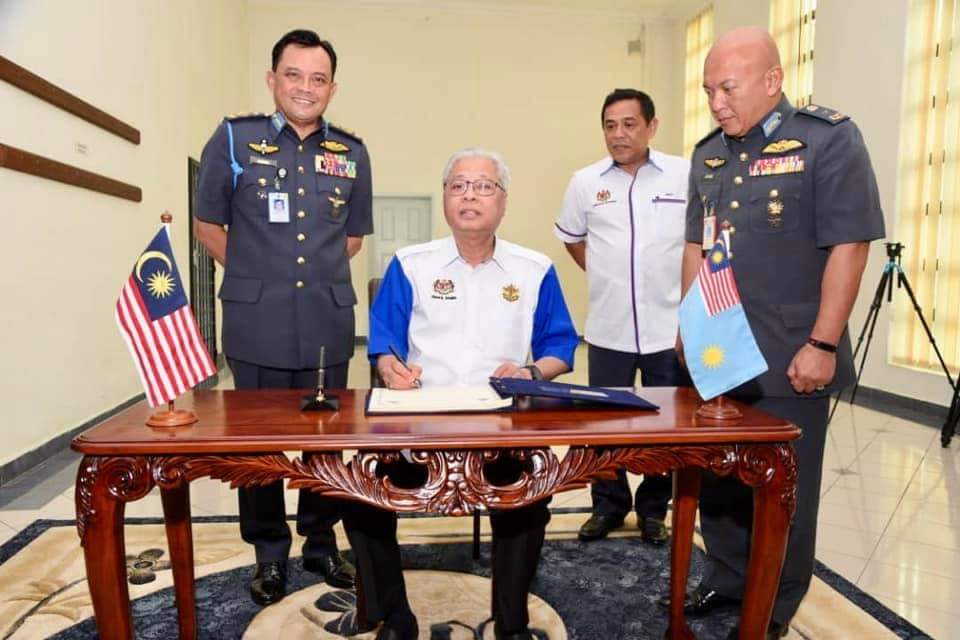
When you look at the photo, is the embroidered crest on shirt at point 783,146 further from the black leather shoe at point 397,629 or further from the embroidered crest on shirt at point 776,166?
the black leather shoe at point 397,629

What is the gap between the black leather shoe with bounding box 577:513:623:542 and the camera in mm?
2648

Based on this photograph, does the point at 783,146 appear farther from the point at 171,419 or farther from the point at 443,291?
the point at 171,419

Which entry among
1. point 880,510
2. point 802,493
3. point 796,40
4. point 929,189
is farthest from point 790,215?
point 796,40

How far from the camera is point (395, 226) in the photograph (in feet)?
32.2

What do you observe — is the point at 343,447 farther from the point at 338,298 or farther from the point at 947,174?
the point at 947,174

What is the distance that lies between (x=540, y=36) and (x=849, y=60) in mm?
4677

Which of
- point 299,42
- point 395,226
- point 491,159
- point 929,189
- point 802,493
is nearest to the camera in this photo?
point 802,493

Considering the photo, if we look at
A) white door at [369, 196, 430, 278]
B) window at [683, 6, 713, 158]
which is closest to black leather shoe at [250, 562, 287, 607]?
white door at [369, 196, 430, 278]

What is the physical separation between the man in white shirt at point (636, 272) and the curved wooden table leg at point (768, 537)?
3.31ft

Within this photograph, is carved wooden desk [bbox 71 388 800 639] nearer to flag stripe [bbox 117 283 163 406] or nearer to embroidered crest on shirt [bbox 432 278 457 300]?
flag stripe [bbox 117 283 163 406]

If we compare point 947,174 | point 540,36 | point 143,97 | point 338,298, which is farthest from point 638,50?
point 338,298

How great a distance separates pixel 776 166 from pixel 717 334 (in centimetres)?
55

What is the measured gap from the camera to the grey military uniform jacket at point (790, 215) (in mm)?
1745

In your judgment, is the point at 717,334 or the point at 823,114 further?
the point at 823,114
